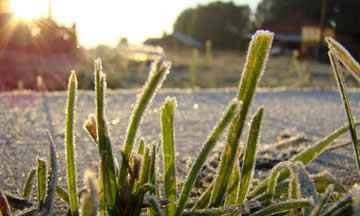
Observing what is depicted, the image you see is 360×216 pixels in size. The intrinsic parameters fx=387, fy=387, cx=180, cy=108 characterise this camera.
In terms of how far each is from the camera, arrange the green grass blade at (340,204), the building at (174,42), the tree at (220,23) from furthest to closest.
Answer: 1. the tree at (220,23)
2. the building at (174,42)
3. the green grass blade at (340,204)

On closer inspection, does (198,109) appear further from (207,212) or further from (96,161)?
(207,212)

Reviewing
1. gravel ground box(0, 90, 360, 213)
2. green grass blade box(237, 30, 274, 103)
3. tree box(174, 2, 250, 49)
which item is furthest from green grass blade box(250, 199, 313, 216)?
tree box(174, 2, 250, 49)

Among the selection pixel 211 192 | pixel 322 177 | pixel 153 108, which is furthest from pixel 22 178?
pixel 153 108

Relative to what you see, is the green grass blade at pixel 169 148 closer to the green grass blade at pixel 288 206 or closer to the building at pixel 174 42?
the green grass blade at pixel 288 206

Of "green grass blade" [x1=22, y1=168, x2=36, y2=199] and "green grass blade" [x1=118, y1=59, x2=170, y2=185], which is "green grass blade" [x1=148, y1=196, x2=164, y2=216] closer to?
"green grass blade" [x1=118, y1=59, x2=170, y2=185]

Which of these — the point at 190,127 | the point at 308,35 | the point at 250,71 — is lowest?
the point at 190,127

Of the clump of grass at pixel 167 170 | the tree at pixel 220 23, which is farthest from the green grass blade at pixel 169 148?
the tree at pixel 220 23

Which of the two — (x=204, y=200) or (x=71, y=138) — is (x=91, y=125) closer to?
(x=71, y=138)
